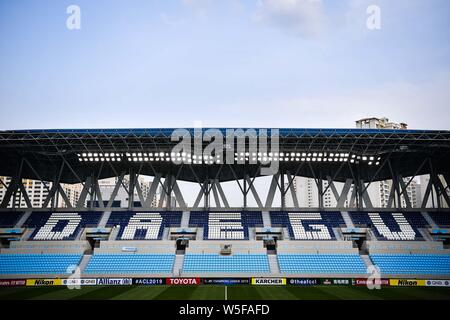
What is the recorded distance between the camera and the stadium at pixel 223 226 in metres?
37.2

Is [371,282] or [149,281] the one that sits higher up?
[149,281]

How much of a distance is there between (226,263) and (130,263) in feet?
31.4

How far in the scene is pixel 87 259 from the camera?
41312 mm

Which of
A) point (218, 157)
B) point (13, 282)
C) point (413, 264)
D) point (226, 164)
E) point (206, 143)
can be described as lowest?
point (13, 282)

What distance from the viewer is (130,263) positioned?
40094 millimetres

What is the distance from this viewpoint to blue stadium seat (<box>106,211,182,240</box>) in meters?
→ 44.6

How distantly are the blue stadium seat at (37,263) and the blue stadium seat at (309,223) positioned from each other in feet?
73.9

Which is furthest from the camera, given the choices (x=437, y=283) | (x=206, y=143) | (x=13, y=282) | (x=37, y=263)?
(x=206, y=143)

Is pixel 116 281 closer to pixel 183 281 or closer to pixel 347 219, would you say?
pixel 183 281

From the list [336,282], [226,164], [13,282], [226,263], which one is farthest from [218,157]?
[13,282]

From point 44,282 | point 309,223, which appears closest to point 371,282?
point 309,223

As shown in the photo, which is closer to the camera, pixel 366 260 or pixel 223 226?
pixel 366 260

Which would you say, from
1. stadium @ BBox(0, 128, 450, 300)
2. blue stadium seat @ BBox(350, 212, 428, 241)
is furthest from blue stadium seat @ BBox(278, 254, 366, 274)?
blue stadium seat @ BBox(350, 212, 428, 241)

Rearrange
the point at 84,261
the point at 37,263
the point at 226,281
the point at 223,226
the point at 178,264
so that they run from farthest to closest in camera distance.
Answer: the point at 223,226
the point at 84,261
the point at 178,264
the point at 37,263
the point at 226,281
